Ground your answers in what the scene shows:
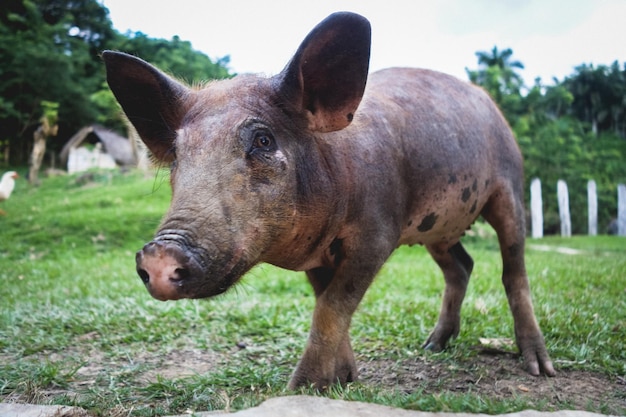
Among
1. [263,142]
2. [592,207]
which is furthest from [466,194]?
[592,207]

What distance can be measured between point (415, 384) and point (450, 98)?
5.97 feet

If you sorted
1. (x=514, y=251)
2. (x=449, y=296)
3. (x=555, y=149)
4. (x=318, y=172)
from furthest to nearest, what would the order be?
(x=555, y=149), (x=449, y=296), (x=514, y=251), (x=318, y=172)

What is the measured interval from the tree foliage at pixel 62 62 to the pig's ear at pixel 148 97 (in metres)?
0.38

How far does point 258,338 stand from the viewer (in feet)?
14.9

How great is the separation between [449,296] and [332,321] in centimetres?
168

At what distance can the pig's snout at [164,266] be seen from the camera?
2045mm

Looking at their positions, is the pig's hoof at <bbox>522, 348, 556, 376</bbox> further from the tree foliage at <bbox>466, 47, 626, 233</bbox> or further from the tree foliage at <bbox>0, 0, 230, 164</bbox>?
the tree foliage at <bbox>466, 47, 626, 233</bbox>

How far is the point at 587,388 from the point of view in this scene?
3281 millimetres

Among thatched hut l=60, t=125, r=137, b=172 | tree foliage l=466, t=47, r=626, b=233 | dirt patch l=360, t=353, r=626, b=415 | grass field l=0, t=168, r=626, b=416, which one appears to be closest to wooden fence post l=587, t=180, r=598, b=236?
→ tree foliage l=466, t=47, r=626, b=233

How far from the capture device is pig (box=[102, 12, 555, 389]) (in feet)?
7.73

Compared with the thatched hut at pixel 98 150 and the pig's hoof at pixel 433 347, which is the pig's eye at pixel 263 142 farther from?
the thatched hut at pixel 98 150

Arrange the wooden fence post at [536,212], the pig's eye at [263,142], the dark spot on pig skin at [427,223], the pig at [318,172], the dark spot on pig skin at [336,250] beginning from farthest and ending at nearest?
1. the wooden fence post at [536,212]
2. the dark spot on pig skin at [427,223]
3. the dark spot on pig skin at [336,250]
4. the pig's eye at [263,142]
5. the pig at [318,172]

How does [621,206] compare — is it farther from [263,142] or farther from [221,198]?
[221,198]

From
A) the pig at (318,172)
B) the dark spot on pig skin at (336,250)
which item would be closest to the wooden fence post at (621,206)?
the pig at (318,172)
